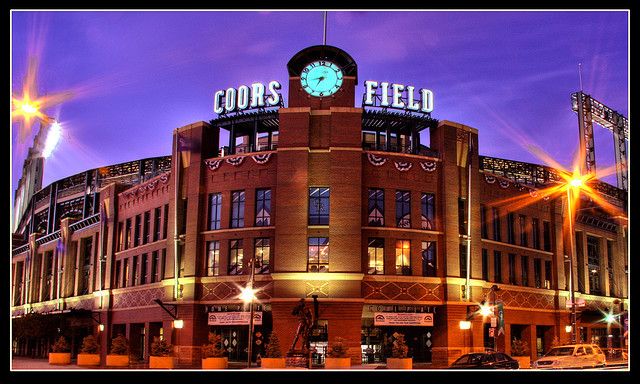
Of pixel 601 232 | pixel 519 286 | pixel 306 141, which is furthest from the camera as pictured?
pixel 601 232

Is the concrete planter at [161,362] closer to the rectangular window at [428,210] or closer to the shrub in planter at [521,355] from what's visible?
the rectangular window at [428,210]

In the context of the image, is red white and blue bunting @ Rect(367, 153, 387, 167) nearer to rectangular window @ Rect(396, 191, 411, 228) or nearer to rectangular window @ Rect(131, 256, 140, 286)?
rectangular window @ Rect(396, 191, 411, 228)

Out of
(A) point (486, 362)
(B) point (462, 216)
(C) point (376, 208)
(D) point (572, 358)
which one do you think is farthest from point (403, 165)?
(D) point (572, 358)

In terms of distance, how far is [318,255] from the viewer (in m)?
55.1

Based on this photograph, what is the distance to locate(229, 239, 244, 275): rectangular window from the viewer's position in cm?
5725

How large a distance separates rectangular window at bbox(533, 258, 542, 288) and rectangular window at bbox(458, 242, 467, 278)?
11.2 metres

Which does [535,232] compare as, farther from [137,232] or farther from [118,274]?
[118,274]

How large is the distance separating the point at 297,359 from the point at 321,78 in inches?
833

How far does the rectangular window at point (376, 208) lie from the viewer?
5656cm

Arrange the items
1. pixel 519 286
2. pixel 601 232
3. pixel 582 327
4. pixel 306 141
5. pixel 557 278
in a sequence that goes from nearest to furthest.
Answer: pixel 306 141 < pixel 519 286 < pixel 557 278 < pixel 582 327 < pixel 601 232

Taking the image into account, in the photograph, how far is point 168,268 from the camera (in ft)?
200

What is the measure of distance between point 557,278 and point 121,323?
131ft
